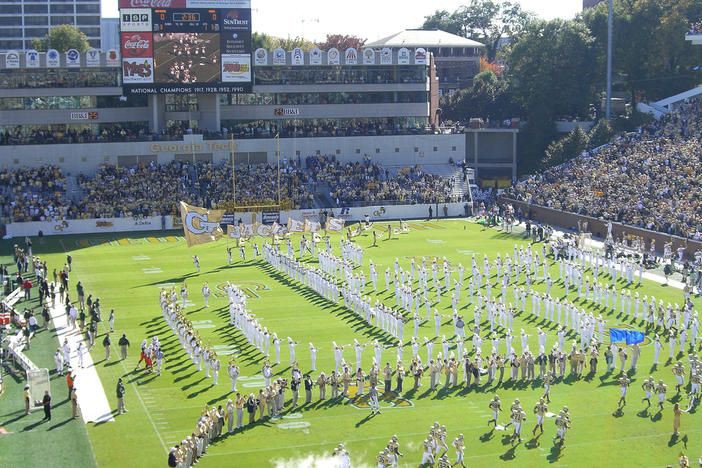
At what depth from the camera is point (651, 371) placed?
2886cm

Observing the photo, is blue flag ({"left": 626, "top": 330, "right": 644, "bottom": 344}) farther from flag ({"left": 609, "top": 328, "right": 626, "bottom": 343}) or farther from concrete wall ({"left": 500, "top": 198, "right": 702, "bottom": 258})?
concrete wall ({"left": 500, "top": 198, "right": 702, "bottom": 258})

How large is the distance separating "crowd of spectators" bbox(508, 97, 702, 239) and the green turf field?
456 inches

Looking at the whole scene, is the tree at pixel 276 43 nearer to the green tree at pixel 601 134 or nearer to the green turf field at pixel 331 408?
the green tree at pixel 601 134

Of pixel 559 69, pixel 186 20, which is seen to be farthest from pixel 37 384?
pixel 559 69

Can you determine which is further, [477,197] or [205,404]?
[477,197]

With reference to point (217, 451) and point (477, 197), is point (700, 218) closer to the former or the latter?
point (477, 197)

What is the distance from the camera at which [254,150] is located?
6950 centimetres

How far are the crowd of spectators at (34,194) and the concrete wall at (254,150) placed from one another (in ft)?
4.91

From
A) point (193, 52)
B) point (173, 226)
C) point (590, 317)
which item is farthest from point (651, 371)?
point (193, 52)

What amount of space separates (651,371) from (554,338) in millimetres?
4624

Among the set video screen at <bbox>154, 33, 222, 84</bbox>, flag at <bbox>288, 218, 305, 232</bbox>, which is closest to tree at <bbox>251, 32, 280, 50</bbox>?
video screen at <bbox>154, 33, 222, 84</bbox>

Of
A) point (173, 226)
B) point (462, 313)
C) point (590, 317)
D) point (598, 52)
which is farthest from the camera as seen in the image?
point (598, 52)

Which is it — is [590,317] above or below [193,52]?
below

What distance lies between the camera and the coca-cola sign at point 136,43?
211ft
